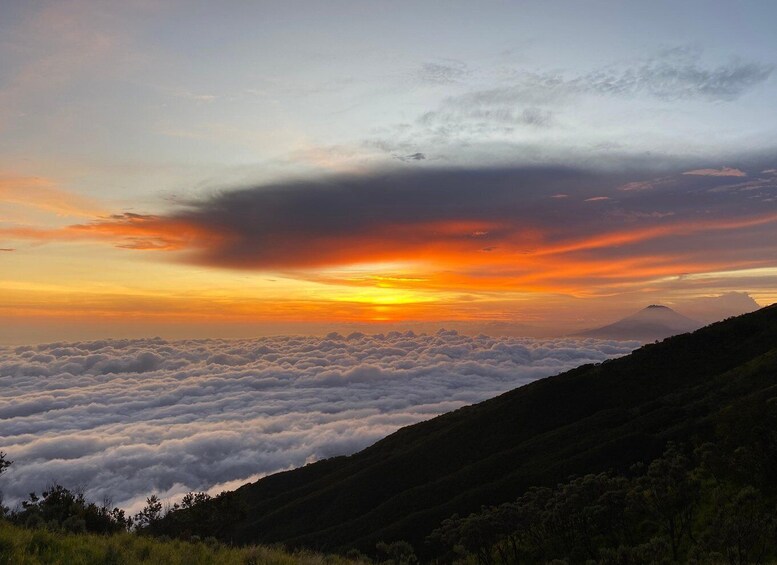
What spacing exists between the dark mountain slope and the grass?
73.9 m

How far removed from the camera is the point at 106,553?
→ 1154 cm

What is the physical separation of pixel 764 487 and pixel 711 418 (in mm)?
68672

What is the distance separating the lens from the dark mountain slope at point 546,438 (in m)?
116

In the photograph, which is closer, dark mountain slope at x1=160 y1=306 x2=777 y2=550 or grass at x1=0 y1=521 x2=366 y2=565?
grass at x1=0 y1=521 x2=366 y2=565

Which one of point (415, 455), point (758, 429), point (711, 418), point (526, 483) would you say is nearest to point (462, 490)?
point (526, 483)

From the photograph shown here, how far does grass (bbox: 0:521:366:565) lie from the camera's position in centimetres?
1059

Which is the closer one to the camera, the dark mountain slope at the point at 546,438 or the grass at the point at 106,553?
the grass at the point at 106,553

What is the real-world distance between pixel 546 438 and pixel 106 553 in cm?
15335

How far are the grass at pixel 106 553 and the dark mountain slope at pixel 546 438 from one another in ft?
242

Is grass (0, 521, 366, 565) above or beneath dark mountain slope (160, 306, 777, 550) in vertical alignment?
above

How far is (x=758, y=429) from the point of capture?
Answer: 165 ft

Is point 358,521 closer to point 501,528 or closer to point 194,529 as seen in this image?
point 194,529

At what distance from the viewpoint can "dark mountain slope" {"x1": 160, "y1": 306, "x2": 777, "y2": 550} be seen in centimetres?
11588

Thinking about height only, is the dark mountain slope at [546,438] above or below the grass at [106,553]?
below
